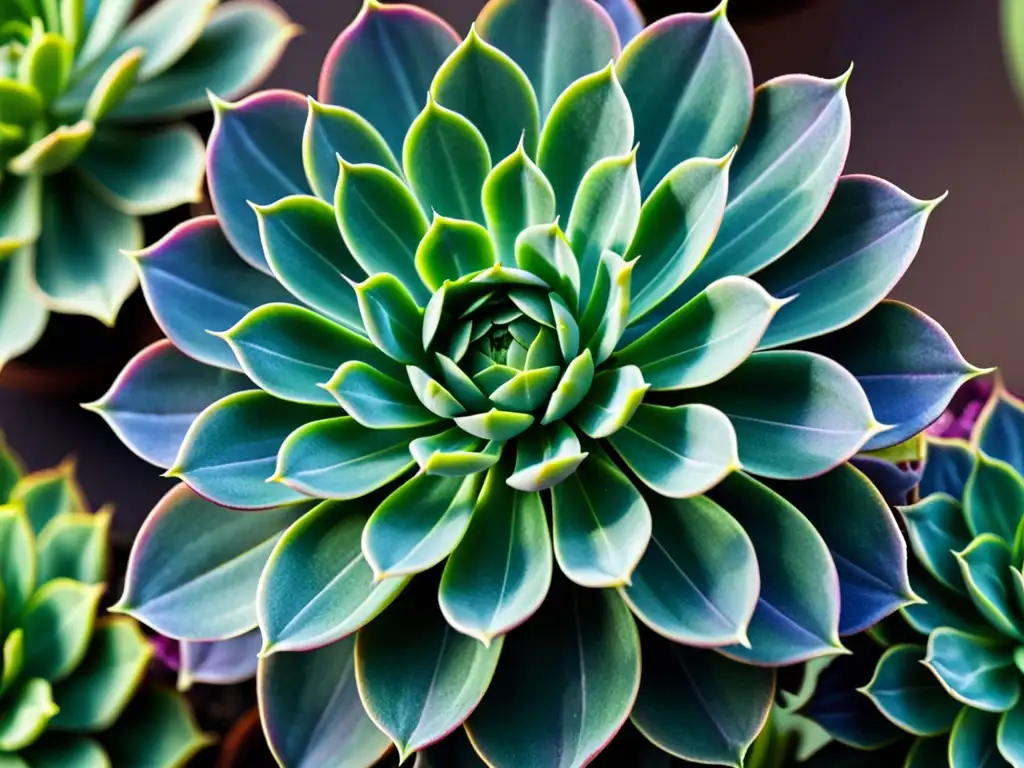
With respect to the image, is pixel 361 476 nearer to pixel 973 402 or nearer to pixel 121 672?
pixel 121 672

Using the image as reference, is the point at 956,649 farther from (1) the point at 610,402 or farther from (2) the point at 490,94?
(2) the point at 490,94

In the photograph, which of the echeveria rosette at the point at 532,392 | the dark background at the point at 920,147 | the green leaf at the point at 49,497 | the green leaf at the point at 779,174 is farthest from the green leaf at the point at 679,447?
the dark background at the point at 920,147

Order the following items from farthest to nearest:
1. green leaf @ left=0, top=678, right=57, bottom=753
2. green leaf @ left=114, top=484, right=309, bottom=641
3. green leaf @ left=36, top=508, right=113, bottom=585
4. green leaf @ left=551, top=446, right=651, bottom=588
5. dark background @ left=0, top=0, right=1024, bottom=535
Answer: dark background @ left=0, top=0, right=1024, bottom=535 → green leaf @ left=36, top=508, right=113, bottom=585 → green leaf @ left=0, top=678, right=57, bottom=753 → green leaf @ left=114, top=484, right=309, bottom=641 → green leaf @ left=551, top=446, right=651, bottom=588

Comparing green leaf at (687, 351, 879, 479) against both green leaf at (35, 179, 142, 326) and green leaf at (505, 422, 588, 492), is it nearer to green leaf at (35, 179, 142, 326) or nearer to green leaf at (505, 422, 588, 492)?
green leaf at (505, 422, 588, 492)

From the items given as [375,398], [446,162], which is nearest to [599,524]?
[375,398]

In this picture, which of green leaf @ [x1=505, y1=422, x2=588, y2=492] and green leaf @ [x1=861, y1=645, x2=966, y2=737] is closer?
green leaf @ [x1=505, y1=422, x2=588, y2=492]

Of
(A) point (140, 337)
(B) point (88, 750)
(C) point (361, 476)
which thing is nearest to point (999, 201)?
(C) point (361, 476)

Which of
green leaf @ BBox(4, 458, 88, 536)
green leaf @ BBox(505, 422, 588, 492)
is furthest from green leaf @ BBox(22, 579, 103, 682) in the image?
green leaf @ BBox(505, 422, 588, 492)

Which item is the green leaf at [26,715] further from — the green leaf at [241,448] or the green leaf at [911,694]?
the green leaf at [911,694]
